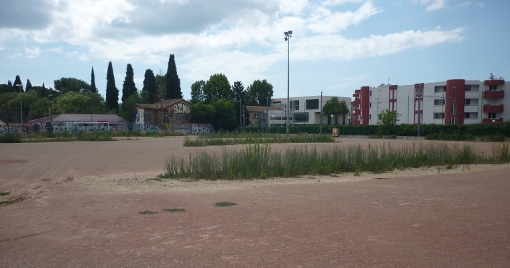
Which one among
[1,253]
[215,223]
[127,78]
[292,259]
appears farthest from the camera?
[127,78]

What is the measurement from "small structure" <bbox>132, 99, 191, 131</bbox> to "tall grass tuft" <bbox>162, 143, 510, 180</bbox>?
61.9 m

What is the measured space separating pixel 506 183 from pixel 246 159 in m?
8.80

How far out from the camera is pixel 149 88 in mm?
91812

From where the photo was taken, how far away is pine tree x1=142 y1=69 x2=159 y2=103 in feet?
290

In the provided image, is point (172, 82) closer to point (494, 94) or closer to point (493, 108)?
point (494, 94)

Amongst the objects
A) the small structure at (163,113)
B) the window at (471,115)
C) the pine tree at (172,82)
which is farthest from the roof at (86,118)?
the window at (471,115)

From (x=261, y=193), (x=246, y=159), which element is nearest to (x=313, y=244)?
(x=261, y=193)

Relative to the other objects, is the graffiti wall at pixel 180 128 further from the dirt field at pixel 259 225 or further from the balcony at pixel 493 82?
the dirt field at pixel 259 225

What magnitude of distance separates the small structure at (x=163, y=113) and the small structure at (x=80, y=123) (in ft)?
10.7

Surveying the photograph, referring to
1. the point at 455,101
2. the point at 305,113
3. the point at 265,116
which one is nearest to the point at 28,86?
the point at 265,116

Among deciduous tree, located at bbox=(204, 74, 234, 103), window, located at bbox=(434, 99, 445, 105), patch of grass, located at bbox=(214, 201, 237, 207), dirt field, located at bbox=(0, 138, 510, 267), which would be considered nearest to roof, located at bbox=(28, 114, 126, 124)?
deciduous tree, located at bbox=(204, 74, 234, 103)

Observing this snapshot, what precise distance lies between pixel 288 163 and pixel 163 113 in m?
65.3

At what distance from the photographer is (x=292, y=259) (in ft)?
18.2

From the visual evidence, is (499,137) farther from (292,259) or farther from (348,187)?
(292,259)
